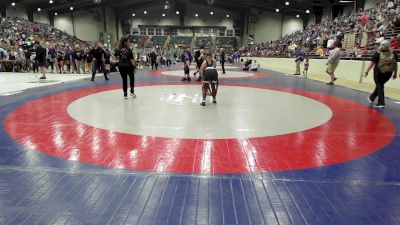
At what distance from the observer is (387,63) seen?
6.81m

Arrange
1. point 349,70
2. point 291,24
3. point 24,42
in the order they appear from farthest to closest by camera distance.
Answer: point 291,24, point 24,42, point 349,70

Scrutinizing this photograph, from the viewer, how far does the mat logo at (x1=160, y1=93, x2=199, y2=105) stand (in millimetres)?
7212

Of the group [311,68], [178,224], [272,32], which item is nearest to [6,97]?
[178,224]

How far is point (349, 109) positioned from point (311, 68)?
43.8ft

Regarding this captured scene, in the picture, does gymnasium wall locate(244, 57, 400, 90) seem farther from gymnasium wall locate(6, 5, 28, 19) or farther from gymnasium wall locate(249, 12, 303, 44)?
gymnasium wall locate(6, 5, 28, 19)

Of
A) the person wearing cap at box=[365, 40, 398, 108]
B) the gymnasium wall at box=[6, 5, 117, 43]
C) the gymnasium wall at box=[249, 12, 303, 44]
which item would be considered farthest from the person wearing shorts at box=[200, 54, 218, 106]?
the gymnasium wall at box=[249, 12, 303, 44]

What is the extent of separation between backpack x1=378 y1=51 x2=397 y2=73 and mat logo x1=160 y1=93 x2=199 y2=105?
14.7 feet

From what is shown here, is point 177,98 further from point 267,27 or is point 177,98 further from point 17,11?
point 267,27

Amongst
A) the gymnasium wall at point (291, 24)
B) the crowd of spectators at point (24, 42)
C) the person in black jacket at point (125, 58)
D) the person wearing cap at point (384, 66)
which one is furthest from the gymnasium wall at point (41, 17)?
the person wearing cap at point (384, 66)

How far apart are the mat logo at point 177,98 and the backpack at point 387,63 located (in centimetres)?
448

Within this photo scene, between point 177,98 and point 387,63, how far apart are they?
5069 mm

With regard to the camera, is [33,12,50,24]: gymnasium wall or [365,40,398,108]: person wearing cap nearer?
[365,40,398,108]: person wearing cap

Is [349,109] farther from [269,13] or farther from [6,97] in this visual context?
[269,13]

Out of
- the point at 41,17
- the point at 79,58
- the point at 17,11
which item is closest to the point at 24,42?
the point at 79,58
